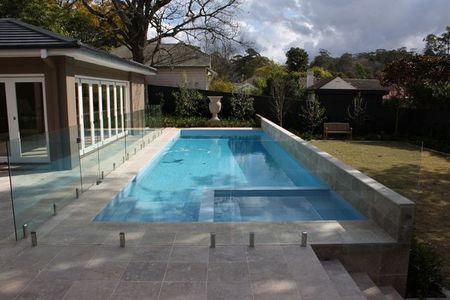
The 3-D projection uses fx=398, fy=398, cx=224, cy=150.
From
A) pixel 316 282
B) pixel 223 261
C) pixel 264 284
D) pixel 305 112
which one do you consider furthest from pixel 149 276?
pixel 305 112

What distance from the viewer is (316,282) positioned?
153 inches

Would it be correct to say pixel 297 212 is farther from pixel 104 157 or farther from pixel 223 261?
pixel 104 157

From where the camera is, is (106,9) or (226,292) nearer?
(226,292)

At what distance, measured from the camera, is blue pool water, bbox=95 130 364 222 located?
647 cm

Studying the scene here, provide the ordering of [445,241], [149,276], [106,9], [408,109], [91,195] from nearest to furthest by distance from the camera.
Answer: [149,276]
[445,241]
[91,195]
[408,109]
[106,9]

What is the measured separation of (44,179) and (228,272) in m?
3.17

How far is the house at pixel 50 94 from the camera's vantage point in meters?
7.72

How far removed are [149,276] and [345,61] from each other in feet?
243

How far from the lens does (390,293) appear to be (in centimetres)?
472

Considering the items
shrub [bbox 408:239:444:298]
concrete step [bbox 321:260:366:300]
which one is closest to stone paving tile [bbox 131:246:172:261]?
concrete step [bbox 321:260:366:300]

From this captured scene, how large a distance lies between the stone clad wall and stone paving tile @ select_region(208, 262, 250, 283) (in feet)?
6.93

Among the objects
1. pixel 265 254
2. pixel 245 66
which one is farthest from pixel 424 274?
pixel 245 66

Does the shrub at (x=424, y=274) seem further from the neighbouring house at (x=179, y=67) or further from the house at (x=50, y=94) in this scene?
the neighbouring house at (x=179, y=67)

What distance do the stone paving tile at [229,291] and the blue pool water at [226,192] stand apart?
2.35 m
